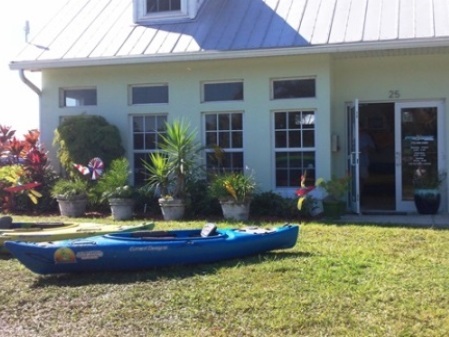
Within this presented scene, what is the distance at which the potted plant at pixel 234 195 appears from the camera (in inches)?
436

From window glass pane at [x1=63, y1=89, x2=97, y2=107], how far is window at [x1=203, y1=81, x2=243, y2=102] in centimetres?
275

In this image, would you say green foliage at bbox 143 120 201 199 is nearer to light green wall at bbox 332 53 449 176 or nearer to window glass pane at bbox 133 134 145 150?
window glass pane at bbox 133 134 145 150

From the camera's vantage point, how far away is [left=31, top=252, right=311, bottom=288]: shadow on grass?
6754 millimetres

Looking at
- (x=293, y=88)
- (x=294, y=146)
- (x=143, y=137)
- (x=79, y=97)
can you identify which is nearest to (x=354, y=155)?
(x=294, y=146)

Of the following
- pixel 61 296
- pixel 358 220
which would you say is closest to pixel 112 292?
pixel 61 296

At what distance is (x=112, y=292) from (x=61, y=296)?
52cm

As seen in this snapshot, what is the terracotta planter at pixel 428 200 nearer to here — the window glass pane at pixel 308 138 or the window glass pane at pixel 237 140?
the window glass pane at pixel 308 138

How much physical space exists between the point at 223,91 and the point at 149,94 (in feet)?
5.70

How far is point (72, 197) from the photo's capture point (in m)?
12.3

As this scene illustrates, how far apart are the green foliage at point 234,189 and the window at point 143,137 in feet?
8.79

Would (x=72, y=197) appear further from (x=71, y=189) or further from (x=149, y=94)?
(x=149, y=94)

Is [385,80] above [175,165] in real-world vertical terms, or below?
above

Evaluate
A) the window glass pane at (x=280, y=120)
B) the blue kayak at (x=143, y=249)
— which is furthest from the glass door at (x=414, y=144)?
the blue kayak at (x=143, y=249)

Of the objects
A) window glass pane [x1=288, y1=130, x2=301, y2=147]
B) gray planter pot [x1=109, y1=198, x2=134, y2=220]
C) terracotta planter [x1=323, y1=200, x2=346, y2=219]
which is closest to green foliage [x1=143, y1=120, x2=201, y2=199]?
gray planter pot [x1=109, y1=198, x2=134, y2=220]
